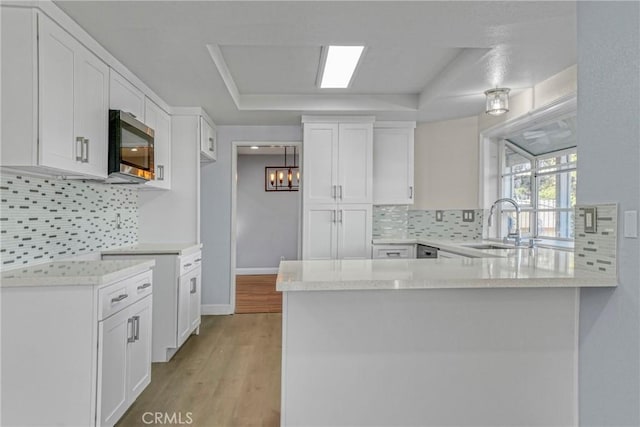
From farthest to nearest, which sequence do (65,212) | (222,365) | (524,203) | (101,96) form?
(524,203) → (222,365) → (65,212) → (101,96)

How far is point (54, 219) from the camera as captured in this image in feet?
8.03

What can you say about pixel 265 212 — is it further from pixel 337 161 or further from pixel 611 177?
pixel 611 177

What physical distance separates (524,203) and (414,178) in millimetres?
1157

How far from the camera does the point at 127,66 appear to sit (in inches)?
106

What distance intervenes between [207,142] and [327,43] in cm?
218

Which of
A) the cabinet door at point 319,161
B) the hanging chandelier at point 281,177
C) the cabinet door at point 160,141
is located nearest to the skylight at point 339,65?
the cabinet door at point 319,161

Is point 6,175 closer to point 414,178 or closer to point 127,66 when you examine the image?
point 127,66

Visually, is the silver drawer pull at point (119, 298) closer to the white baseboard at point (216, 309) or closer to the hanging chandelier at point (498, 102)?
the white baseboard at point (216, 309)

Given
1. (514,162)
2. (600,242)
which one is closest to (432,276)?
(600,242)

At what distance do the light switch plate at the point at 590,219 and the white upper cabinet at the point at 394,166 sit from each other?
103 inches

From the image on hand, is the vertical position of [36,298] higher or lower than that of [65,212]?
lower

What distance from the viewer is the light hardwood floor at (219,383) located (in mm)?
2301

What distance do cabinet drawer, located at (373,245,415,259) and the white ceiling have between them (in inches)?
55.3

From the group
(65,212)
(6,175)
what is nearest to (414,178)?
(65,212)
